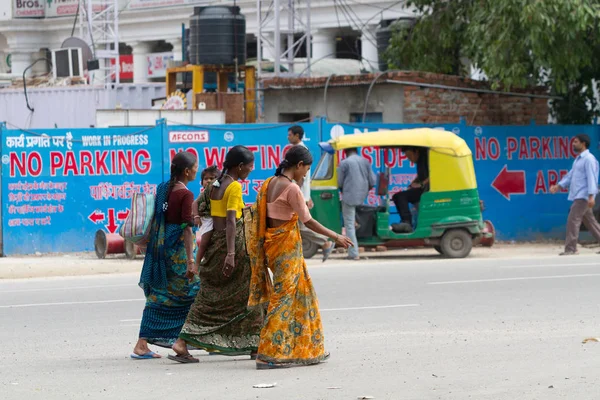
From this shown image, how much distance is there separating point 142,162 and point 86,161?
0.88 m

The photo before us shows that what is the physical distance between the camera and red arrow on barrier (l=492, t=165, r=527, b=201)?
Answer: 67.6ft

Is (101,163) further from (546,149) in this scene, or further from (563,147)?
(563,147)

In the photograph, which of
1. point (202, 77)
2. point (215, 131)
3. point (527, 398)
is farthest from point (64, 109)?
point (527, 398)

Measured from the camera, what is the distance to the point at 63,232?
60.7 feet

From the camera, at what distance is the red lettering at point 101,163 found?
18.5m

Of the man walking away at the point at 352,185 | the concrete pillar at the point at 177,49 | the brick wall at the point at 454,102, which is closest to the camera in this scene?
the man walking away at the point at 352,185

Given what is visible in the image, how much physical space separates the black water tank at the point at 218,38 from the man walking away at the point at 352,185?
37.6 ft

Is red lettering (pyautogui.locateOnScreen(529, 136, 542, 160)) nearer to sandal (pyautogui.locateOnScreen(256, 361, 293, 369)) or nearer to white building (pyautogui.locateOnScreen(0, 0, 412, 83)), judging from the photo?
sandal (pyautogui.locateOnScreen(256, 361, 293, 369))

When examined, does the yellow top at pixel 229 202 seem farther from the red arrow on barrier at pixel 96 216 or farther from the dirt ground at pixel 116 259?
the red arrow on barrier at pixel 96 216

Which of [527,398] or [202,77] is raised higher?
[202,77]

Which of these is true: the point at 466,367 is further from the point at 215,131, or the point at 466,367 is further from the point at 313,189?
the point at 215,131

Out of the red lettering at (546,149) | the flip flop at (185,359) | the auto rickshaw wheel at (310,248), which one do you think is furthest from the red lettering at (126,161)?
the flip flop at (185,359)

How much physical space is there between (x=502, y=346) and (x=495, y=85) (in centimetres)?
1206

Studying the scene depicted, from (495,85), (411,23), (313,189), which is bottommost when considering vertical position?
(313,189)
